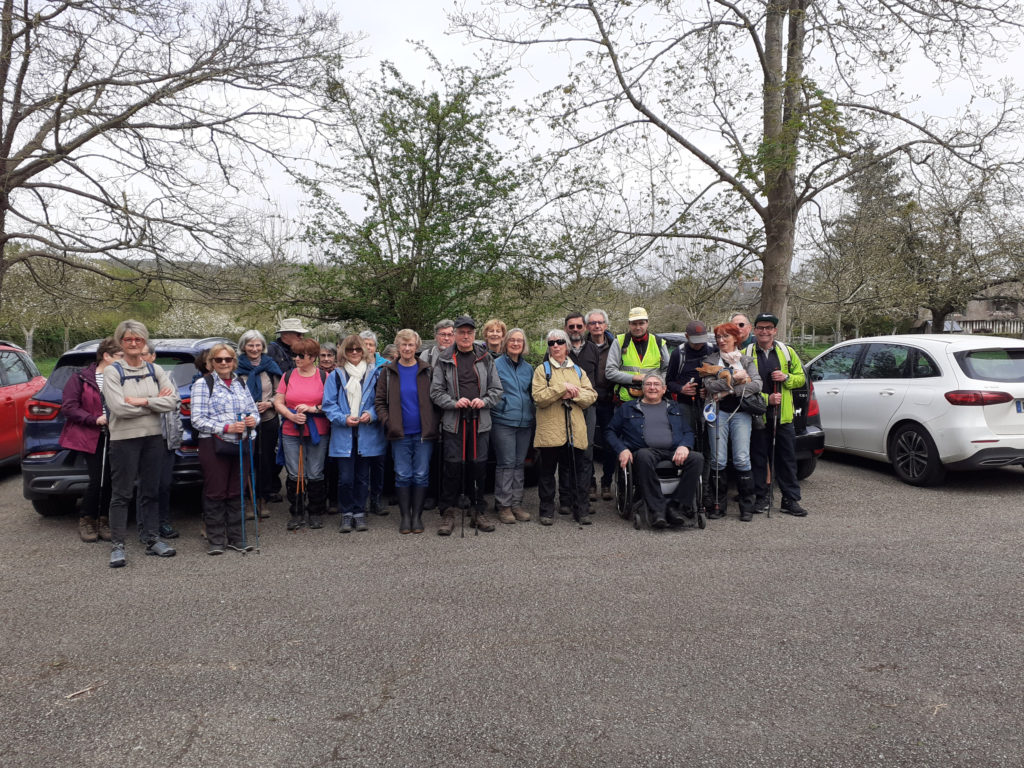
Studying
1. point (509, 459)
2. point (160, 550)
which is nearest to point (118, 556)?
point (160, 550)

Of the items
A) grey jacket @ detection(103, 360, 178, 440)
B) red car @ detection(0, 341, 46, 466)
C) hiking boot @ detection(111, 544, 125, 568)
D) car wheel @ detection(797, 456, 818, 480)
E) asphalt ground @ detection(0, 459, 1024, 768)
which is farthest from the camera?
red car @ detection(0, 341, 46, 466)

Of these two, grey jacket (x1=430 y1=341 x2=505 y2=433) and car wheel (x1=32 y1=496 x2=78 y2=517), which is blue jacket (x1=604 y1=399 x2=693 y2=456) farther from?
car wheel (x1=32 y1=496 x2=78 y2=517)

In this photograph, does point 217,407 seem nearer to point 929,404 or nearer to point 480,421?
point 480,421

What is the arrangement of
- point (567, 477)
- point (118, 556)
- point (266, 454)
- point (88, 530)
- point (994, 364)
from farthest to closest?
point (994, 364) < point (266, 454) < point (567, 477) < point (88, 530) < point (118, 556)

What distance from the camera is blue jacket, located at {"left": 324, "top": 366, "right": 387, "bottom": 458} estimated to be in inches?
248

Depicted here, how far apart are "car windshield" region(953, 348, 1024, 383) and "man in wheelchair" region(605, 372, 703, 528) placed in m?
3.23

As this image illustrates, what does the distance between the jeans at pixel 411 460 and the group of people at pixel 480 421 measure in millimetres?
10

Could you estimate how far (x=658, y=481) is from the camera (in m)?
6.18

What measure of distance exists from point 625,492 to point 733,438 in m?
1.17

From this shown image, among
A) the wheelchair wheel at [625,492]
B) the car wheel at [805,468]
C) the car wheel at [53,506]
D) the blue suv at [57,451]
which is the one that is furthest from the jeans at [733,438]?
the car wheel at [53,506]

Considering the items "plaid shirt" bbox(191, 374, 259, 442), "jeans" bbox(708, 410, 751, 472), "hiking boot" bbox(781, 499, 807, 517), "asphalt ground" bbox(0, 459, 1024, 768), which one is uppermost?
"plaid shirt" bbox(191, 374, 259, 442)

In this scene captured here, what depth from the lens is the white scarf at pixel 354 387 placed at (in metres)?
6.41

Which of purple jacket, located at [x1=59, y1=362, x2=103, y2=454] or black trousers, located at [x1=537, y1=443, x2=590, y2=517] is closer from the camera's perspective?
purple jacket, located at [x1=59, y1=362, x2=103, y2=454]

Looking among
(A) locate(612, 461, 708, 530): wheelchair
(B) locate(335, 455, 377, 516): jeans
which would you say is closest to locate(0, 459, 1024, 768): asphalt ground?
(A) locate(612, 461, 708, 530): wheelchair
